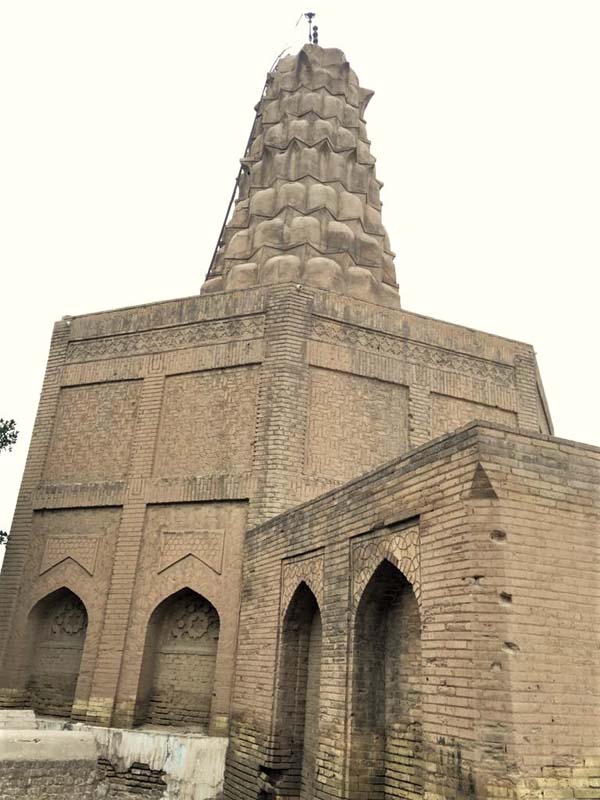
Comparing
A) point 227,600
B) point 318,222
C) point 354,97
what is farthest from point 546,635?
point 354,97

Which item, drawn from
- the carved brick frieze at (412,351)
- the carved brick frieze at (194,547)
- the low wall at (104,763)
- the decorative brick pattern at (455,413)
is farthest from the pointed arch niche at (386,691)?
the carved brick frieze at (412,351)

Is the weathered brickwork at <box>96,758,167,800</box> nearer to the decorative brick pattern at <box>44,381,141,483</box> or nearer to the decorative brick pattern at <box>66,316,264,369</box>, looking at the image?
the decorative brick pattern at <box>44,381,141,483</box>

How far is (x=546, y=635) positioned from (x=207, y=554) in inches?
242

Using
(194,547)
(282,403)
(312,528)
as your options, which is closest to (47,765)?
(194,547)

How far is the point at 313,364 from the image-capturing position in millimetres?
11086

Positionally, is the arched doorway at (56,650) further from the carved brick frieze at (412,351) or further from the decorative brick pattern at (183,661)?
the carved brick frieze at (412,351)

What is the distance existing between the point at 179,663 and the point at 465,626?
249 inches

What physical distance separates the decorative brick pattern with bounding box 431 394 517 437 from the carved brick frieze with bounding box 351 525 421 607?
206 inches

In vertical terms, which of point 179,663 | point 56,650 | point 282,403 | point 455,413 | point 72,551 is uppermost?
point 455,413

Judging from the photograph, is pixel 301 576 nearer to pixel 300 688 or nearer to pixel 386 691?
pixel 300 688

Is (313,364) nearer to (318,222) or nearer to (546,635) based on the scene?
(318,222)

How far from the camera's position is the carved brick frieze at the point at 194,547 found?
10.0 meters

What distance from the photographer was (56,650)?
10836 mm

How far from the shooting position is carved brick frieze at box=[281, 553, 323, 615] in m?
7.36
